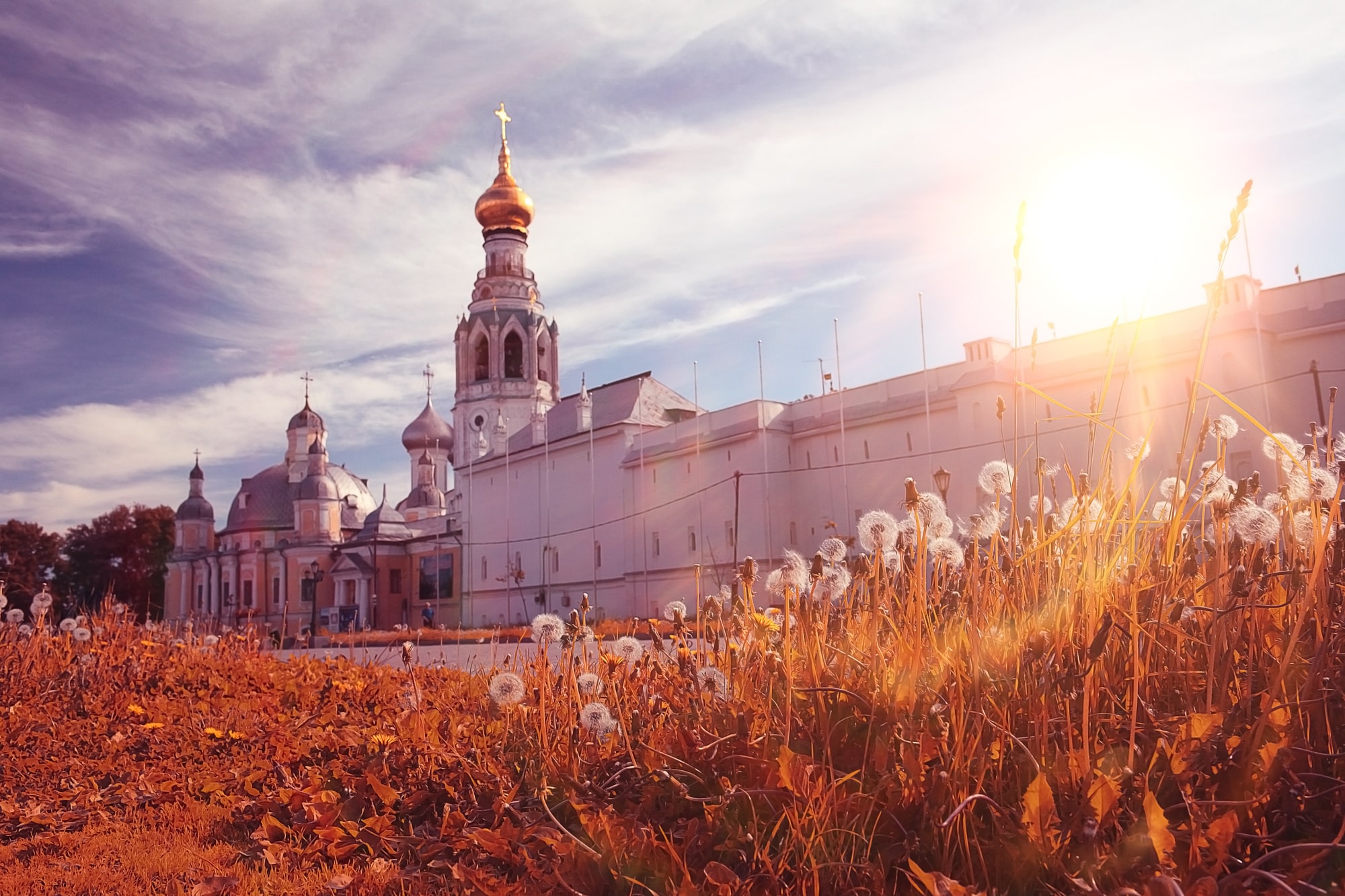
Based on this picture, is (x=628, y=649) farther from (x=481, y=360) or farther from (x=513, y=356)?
(x=481, y=360)

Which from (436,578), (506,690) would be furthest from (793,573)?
(436,578)

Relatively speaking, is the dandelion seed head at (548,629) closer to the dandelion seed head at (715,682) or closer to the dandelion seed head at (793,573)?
the dandelion seed head at (715,682)

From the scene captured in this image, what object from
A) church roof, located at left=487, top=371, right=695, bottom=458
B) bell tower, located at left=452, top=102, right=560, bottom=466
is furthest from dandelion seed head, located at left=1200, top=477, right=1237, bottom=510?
bell tower, located at left=452, top=102, right=560, bottom=466

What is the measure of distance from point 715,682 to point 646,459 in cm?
3742

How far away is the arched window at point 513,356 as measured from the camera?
62.6 metres

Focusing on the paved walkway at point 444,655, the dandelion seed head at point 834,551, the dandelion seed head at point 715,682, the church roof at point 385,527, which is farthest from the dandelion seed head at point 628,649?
the church roof at point 385,527

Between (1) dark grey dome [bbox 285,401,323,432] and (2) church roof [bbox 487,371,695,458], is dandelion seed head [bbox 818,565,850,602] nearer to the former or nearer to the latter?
(2) church roof [bbox 487,371,695,458]

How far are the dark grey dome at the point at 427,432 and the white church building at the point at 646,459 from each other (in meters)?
0.20

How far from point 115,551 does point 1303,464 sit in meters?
80.8

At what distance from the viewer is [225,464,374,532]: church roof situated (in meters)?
76.0

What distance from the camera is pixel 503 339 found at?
62.3m

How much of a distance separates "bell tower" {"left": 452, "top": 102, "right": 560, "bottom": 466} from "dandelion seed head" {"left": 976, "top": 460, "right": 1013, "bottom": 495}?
189ft

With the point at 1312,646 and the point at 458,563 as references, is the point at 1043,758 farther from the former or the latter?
the point at 458,563

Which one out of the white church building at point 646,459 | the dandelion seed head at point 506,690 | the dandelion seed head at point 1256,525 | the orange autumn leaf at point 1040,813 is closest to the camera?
the orange autumn leaf at point 1040,813
